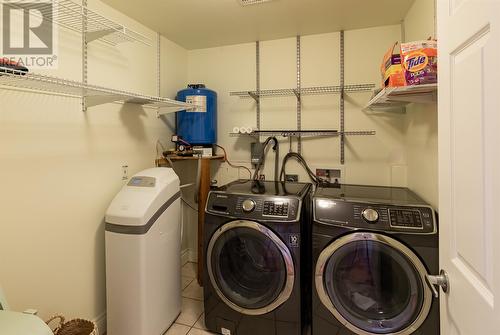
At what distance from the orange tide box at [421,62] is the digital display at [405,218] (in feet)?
2.31

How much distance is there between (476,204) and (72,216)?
2016mm

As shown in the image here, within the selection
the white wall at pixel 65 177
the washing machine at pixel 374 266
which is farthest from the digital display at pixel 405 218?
the white wall at pixel 65 177

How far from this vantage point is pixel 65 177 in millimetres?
1676

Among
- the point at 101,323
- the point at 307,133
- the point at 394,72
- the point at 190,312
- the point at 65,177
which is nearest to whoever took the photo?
the point at 394,72

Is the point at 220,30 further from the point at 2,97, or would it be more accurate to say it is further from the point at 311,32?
the point at 2,97

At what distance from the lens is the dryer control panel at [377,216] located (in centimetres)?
149

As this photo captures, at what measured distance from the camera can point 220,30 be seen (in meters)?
2.43

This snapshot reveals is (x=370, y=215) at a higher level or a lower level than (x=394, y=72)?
lower

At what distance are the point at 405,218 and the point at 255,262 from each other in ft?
3.12

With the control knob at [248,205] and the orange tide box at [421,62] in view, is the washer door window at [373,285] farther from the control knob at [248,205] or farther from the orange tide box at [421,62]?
the orange tide box at [421,62]

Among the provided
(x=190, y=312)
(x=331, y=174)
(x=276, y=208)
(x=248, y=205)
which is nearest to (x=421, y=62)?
(x=276, y=208)

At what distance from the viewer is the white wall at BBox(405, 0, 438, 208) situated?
163cm

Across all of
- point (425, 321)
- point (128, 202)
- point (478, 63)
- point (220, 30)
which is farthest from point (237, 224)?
point (220, 30)

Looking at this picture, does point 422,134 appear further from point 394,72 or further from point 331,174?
point 331,174
